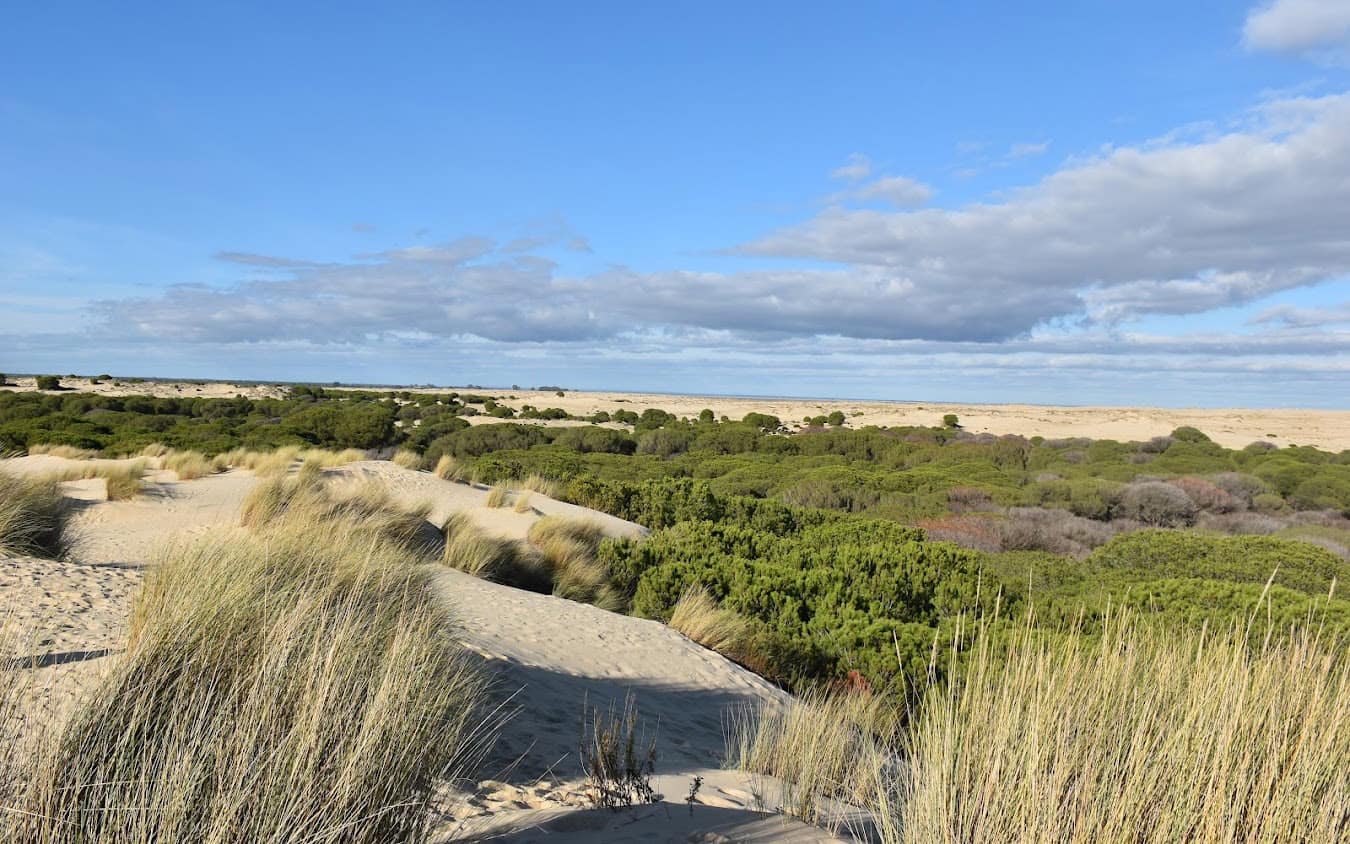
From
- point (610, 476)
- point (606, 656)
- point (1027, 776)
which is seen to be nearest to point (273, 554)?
point (606, 656)

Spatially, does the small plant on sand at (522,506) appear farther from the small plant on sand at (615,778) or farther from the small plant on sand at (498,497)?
the small plant on sand at (615,778)

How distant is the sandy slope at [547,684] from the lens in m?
3.62

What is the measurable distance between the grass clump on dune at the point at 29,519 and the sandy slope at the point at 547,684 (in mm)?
483

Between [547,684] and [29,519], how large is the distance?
5.92m

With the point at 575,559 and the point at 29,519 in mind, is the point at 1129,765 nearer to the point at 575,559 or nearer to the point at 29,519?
the point at 29,519

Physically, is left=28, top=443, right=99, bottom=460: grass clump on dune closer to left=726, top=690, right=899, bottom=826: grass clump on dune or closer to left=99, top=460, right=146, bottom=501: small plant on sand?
left=99, top=460, right=146, bottom=501: small plant on sand

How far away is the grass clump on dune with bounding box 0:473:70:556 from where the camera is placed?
297 inches

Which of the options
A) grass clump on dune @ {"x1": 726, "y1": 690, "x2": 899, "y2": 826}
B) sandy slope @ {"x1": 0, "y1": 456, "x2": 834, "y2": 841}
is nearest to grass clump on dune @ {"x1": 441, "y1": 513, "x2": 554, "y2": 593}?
sandy slope @ {"x1": 0, "y1": 456, "x2": 834, "y2": 841}

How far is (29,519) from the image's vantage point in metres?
8.23

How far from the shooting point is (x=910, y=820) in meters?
2.88

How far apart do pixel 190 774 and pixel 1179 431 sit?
50476 millimetres

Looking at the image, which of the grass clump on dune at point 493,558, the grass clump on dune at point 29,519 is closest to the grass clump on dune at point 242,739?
the grass clump on dune at point 29,519

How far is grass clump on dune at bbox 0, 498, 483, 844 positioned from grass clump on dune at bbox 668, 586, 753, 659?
17.1 feet

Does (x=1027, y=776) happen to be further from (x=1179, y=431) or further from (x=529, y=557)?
(x=1179, y=431)
